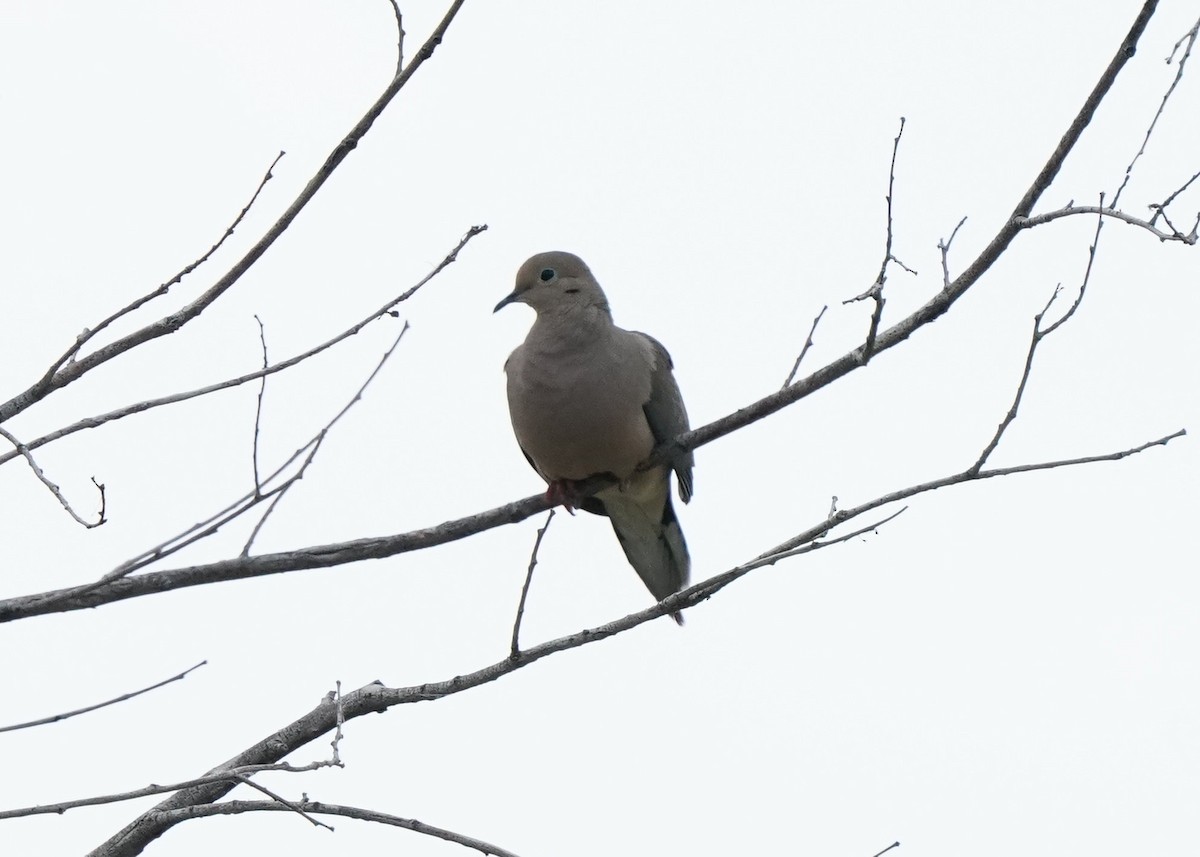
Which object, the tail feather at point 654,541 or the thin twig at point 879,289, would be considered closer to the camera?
the thin twig at point 879,289

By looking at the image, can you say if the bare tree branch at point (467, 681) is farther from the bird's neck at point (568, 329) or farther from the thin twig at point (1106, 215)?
the bird's neck at point (568, 329)

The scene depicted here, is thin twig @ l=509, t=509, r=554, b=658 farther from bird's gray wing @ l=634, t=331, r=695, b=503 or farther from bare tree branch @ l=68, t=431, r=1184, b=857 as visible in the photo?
bird's gray wing @ l=634, t=331, r=695, b=503

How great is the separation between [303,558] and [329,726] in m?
0.40

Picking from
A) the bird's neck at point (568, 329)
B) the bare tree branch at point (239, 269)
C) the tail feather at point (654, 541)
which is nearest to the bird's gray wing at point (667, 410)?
the tail feather at point (654, 541)

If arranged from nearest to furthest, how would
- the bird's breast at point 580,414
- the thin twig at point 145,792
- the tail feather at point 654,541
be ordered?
1. the thin twig at point 145,792
2. the bird's breast at point 580,414
3. the tail feather at point 654,541

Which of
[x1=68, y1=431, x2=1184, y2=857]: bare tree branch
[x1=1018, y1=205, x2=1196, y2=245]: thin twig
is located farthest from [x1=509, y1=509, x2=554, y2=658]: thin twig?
[x1=1018, y1=205, x2=1196, y2=245]: thin twig

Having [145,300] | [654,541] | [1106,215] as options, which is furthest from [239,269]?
[654,541]

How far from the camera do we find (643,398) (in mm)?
5148

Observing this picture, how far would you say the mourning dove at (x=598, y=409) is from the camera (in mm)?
4992

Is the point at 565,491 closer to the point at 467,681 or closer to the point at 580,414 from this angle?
the point at 580,414

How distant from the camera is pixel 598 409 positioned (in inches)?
195

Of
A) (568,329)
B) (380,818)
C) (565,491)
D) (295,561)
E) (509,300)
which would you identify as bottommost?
(380,818)

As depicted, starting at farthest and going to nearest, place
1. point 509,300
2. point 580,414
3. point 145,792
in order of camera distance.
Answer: point 509,300, point 580,414, point 145,792

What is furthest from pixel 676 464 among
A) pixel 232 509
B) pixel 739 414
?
pixel 232 509
